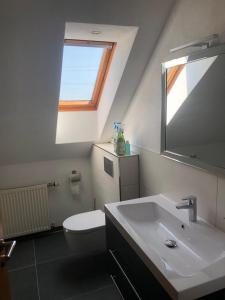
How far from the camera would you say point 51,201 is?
3.03 metres

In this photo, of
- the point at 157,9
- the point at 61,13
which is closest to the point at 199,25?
the point at 157,9

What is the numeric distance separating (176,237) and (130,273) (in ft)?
1.14

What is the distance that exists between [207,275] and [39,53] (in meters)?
1.64

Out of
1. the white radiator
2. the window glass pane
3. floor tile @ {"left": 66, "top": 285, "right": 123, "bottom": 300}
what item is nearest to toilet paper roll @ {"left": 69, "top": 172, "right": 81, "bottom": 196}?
the white radiator

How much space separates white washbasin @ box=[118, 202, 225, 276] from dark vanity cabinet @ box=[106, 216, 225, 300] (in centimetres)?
11

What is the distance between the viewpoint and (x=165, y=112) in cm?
176

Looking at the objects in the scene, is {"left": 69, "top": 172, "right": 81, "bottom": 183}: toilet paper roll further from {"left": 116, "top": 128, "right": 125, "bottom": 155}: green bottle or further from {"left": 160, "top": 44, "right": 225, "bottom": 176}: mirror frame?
{"left": 160, "top": 44, "right": 225, "bottom": 176}: mirror frame

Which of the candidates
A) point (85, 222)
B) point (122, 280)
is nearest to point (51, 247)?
point (85, 222)

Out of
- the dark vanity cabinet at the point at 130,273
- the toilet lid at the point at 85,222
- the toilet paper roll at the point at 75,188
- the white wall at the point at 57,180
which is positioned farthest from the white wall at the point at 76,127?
the dark vanity cabinet at the point at 130,273

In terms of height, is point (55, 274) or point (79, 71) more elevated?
point (79, 71)

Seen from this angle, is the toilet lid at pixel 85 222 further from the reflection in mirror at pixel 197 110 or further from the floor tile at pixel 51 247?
the reflection in mirror at pixel 197 110

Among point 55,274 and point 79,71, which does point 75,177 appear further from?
point 79,71

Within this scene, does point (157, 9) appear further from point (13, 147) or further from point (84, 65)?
point (13, 147)

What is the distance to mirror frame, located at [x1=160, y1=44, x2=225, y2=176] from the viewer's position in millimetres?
1275
